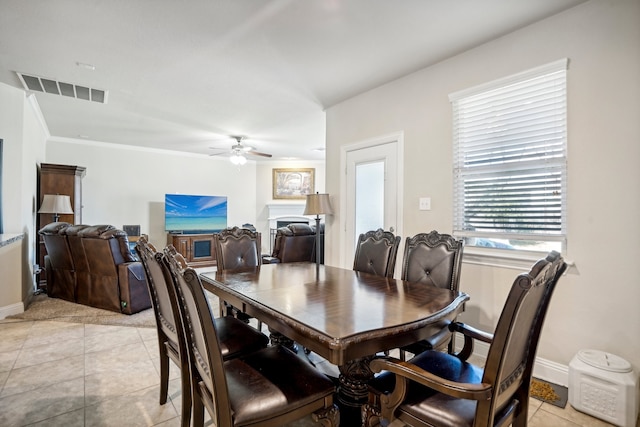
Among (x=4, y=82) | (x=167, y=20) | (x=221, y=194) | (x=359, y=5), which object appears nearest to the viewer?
(x=359, y=5)

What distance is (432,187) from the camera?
3.08 metres

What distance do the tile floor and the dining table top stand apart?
2.55 feet

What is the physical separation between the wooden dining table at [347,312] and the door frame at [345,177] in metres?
1.37

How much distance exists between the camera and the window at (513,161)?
7.65 feet

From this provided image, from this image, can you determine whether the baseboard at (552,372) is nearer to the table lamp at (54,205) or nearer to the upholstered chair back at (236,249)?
the upholstered chair back at (236,249)

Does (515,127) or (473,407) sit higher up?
(515,127)

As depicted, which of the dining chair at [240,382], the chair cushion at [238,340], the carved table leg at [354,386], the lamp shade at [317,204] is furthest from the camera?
the lamp shade at [317,204]

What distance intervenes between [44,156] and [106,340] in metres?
4.66

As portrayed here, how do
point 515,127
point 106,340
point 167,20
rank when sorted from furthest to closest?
point 106,340 → point 515,127 → point 167,20

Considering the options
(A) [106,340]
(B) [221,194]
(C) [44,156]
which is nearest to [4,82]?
(C) [44,156]

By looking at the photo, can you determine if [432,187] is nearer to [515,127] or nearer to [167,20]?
[515,127]

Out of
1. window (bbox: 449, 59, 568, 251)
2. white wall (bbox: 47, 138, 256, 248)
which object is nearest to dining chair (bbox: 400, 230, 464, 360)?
window (bbox: 449, 59, 568, 251)

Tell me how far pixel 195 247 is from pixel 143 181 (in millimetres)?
1851

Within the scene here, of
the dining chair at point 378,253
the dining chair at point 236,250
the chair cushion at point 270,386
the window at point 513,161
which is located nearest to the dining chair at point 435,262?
the dining chair at point 378,253
